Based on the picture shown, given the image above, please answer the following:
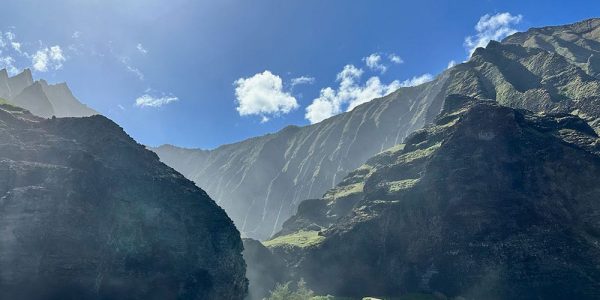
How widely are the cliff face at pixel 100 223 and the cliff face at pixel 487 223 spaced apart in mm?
60370

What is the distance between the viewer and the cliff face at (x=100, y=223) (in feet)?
247

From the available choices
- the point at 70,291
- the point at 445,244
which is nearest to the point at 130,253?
the point at 70,291

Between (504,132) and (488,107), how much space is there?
10.7m

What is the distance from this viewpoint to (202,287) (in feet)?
305

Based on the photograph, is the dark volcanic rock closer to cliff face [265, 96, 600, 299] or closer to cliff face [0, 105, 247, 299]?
cliff face [265, 96, 600, 299]

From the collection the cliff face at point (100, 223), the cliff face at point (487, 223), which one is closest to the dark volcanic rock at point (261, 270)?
the cliff face at point (487, 223)

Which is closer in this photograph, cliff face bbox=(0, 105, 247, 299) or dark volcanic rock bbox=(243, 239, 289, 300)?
cliff face bbox=(0, 105, 247, 299)

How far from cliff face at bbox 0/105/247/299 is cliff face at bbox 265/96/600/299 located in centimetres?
6037

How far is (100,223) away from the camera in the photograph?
85.4m

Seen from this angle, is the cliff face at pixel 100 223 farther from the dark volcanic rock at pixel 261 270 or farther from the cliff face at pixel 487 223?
the dark volcanic rock at pixel 261 270

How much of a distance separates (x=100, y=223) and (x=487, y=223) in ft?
338

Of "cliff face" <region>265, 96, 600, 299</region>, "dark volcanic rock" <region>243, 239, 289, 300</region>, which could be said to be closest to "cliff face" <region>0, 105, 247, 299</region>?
"cliff face" <region>265, 96, 600, 299</region>

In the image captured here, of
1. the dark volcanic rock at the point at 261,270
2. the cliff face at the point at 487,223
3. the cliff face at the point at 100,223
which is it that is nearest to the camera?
the cliff face at the point at 100,223

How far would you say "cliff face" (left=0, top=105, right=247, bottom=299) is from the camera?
75.2 meters
